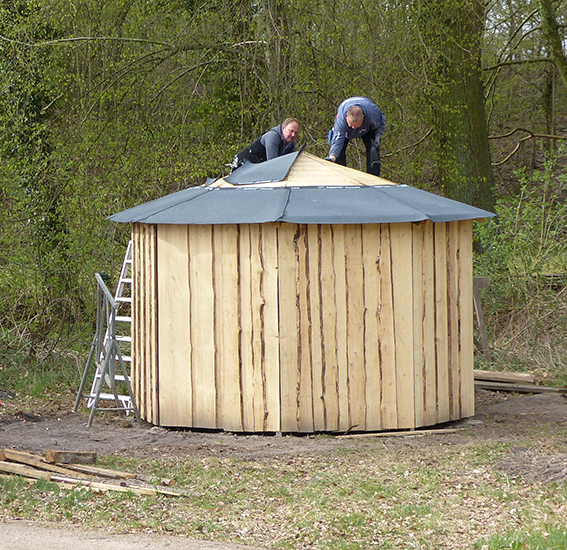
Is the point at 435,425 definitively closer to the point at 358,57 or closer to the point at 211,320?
the point at 211,320

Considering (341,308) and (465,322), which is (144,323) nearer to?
(341,308)

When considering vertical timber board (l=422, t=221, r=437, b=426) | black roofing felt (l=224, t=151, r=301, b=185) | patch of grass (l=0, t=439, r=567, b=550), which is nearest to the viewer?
patch of grass (l=0, t=439, r=567, b=550)

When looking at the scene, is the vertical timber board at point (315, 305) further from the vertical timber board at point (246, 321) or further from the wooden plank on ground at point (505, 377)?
the wooden plank on ground at point (505, 377)

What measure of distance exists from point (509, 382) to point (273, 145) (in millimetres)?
3650

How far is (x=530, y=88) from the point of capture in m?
20.5

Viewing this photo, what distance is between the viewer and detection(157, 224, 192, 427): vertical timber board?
7.35m

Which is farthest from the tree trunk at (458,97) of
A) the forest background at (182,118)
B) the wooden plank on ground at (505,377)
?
the wooden plank on ground at (505,377)

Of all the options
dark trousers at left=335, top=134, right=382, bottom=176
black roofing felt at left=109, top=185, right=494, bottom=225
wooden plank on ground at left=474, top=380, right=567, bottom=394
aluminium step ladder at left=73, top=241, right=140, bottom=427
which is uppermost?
dark trousers at left=335, top=134, right=382, bottom=176

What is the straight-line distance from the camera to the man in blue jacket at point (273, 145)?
862 centimetres

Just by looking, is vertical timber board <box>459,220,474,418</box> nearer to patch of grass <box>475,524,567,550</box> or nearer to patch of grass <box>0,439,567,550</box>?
patch of grass <box>0,439,567,550</box>

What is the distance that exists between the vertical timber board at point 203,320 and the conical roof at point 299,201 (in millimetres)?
267

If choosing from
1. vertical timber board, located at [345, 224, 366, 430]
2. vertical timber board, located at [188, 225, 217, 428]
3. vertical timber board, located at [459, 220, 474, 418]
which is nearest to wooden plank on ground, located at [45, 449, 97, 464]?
vertical timber board, located at [188, 225, 217, 428]

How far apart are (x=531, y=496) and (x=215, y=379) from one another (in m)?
2.90

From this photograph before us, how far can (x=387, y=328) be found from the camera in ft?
23.5
